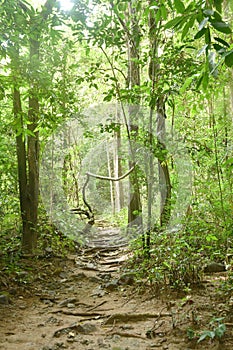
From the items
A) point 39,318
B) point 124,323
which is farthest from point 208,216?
point 39,318

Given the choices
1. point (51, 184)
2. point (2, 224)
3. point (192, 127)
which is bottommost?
point (2, 224)

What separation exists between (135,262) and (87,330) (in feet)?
8.64

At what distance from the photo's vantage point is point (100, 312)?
450 centimetres

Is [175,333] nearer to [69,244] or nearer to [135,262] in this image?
[135,262]

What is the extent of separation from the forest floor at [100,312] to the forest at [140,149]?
0.12 feet

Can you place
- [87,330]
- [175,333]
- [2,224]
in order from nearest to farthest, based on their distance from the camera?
[175,333], [87,330], [2,224]

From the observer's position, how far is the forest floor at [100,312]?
3.29 m

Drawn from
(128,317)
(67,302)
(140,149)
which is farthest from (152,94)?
(67,302)

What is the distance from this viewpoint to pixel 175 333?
129 inches

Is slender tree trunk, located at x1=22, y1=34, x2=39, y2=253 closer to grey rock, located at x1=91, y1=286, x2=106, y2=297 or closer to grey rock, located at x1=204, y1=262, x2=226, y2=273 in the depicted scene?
grey rock, located at x1=91, y1=286, x2=106, y2=297

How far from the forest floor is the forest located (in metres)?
0.04

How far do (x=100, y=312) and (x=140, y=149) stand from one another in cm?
326

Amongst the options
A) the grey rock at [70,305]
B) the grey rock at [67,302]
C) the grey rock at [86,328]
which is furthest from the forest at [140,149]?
the grey rock at [70,305]

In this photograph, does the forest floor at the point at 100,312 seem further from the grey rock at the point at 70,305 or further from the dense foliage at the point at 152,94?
the dense foliage at the point at 152,94
